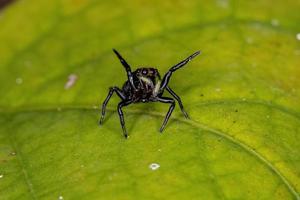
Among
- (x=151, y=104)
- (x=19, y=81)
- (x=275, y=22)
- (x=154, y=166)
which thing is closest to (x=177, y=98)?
(x=151, y=104)

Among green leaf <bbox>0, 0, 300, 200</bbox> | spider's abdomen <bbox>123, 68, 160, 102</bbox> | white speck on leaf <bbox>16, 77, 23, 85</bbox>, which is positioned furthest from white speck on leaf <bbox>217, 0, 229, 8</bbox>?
white speck on leaf <bbox>16, 77, 23, 85</bbox>

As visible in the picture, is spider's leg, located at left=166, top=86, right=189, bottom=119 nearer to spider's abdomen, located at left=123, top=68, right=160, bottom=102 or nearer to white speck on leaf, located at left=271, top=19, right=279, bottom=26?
spider's abdomen, located at left=123, top=68, right=160, bottom=102

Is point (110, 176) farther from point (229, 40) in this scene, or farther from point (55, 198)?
point (229, 40)

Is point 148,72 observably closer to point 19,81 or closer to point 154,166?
point 154,166

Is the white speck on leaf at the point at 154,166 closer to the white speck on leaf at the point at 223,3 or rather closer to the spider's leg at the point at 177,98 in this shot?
the spider's leg at the point at 177,98

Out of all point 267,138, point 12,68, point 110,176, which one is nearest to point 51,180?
point 110,176

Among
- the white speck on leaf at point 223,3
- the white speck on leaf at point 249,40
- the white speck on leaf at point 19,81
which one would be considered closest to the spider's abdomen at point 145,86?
the white speck on leaf at point 249,40
